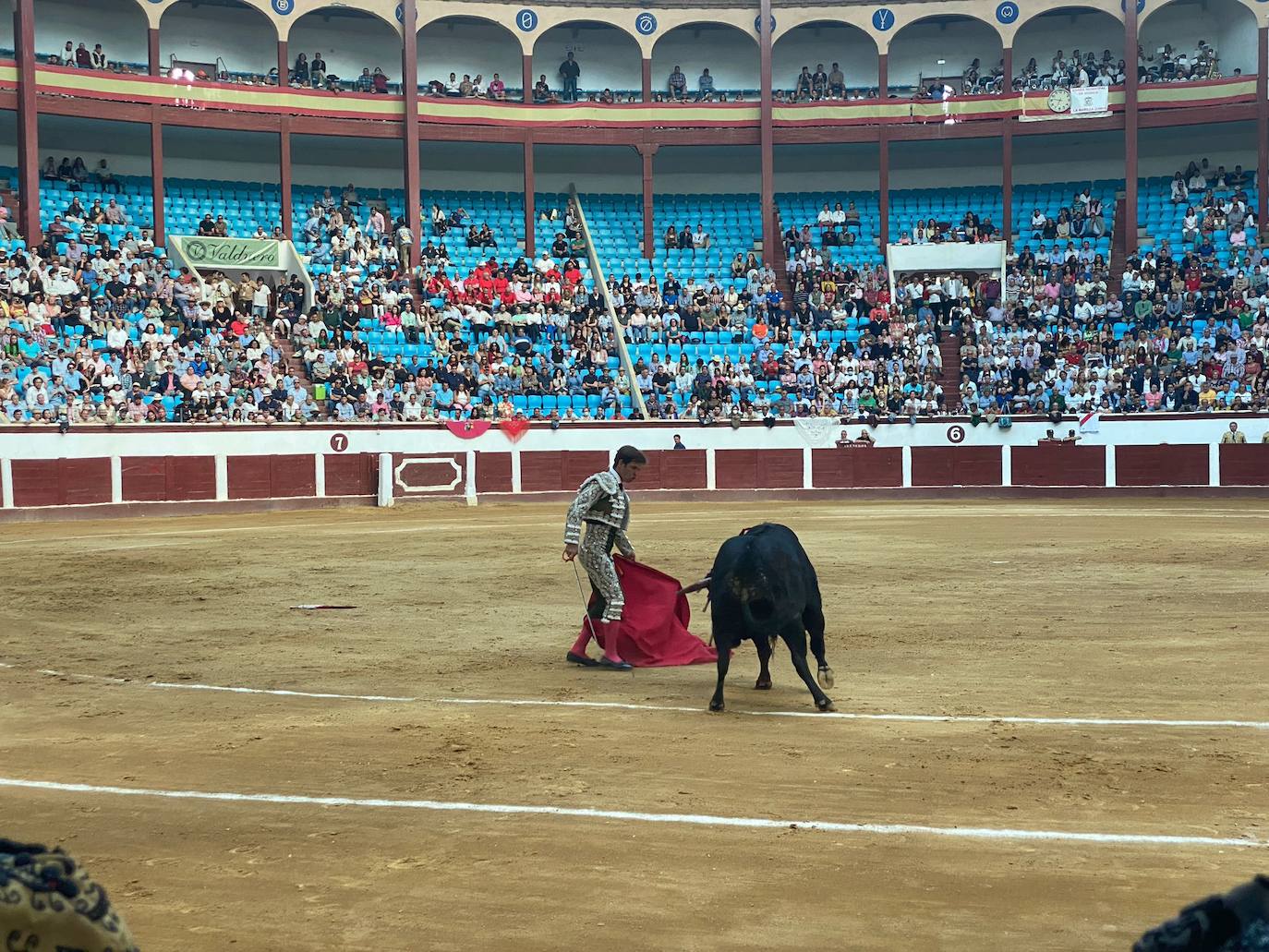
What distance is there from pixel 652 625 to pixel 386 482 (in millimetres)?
17295

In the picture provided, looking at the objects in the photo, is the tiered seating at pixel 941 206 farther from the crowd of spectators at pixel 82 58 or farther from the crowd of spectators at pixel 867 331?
the crowd of spectators at pixel 82 58

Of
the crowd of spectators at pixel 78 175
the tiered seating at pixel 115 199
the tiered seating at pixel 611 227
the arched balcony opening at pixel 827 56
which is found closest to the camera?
the tiered seating at pixel 115 199

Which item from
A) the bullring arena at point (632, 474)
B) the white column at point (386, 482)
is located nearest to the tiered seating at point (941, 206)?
the bullring arena at point (632, 474)

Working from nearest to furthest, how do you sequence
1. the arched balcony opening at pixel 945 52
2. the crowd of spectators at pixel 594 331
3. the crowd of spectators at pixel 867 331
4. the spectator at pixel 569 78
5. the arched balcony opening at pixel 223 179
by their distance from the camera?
the crowd of spectators at pixel 594 331
the crowd of spectators at pixel 867 331
the arched balcony opening at pixel 223 179
the spectator at pixel 569 78
the arched balcony opening at pixel 945 52

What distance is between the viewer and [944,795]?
5.35 metres

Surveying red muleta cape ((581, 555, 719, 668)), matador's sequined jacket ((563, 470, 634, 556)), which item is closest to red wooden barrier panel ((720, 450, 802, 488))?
red muleta cape ((581, 555, 719, 668))

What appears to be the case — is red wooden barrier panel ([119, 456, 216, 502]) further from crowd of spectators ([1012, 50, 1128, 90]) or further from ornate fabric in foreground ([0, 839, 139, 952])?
ornate fabric in foreground ([0, 839, 139, 952])

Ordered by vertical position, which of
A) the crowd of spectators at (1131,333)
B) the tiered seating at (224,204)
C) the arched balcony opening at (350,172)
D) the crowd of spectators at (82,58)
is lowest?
the crowd of spectators at (1131,333)

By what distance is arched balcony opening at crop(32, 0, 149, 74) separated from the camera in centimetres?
3125

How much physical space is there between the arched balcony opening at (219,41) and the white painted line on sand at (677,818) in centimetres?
2922

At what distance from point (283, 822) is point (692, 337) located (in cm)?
2463

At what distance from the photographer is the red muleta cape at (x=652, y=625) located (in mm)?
8812

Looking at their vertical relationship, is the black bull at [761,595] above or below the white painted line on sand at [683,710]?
above

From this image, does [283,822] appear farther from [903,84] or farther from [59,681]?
[903,84]
